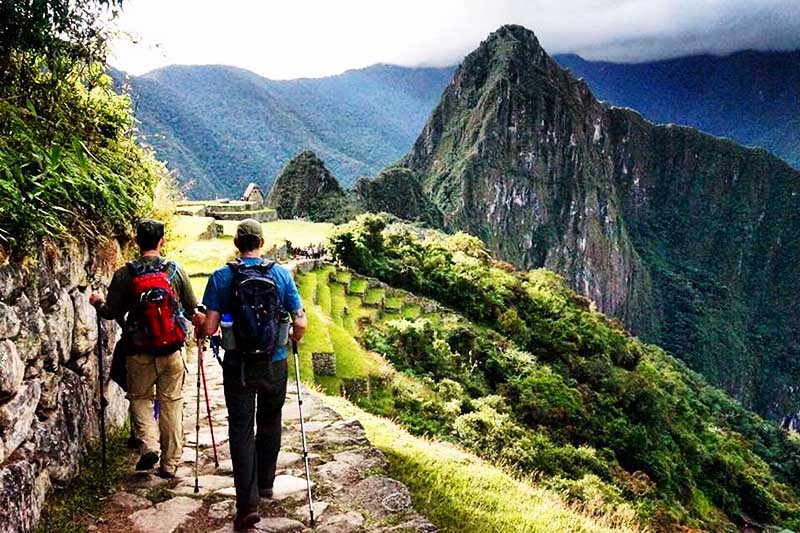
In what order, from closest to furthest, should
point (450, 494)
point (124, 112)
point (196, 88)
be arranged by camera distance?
point (450, 494)
point (124, 112)
point (196, 88)

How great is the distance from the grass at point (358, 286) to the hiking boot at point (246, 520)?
2377cm

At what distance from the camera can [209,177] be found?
4237 inches

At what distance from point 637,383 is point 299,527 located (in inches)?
1135

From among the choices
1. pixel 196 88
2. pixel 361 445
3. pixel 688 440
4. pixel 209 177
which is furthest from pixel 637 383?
pixel 196 88

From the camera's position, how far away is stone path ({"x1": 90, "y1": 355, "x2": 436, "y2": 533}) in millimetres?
4223

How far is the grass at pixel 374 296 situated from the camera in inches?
1079

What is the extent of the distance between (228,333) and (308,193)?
66723 millimetres

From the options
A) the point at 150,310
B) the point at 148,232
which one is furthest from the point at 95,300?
the point at 148,232

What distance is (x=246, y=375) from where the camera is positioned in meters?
4.05

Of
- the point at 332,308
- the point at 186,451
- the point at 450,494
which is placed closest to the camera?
the point at 450,494

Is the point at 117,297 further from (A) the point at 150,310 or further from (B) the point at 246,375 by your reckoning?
(B) the point at 246,375

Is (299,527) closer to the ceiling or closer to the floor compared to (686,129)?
closer to the floor

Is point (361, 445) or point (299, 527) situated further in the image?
point (361, 445)

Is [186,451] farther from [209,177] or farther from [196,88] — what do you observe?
[196,88]
